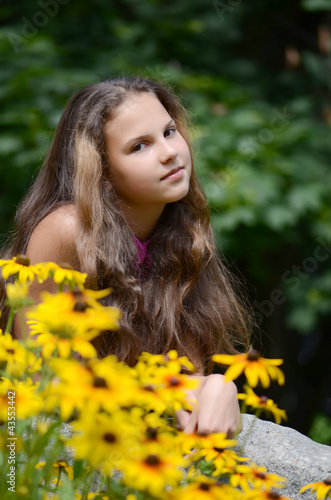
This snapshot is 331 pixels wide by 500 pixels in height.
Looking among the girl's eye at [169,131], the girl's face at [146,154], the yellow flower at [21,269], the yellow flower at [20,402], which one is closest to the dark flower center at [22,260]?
the yellow flower at [21,269]

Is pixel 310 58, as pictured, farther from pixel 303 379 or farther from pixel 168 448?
pixel 168 448

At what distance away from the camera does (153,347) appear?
189 centimetres

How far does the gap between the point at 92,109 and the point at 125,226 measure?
336mm

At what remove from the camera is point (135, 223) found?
1935mm

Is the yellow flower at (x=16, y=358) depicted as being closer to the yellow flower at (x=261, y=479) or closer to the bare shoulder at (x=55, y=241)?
the yellow flower at (x=261, y=479)

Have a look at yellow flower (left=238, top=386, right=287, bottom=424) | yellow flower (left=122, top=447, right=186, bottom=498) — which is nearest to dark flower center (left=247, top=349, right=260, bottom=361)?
yellow flower (left=238, top=386, right=287, bottom=424)

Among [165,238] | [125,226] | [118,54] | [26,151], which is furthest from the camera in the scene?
[118,54]

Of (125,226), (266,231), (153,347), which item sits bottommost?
(266,231)

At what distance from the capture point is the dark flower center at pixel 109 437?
60 centimetres

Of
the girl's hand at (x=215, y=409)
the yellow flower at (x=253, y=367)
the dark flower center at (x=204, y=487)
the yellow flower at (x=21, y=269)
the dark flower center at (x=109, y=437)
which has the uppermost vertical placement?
the dark flower center at (x=109, y=437)

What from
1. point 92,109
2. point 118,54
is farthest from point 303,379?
point 92,109

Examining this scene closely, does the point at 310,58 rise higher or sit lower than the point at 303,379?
higher

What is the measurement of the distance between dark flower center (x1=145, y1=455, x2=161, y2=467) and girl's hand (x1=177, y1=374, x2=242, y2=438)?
73 centimetres

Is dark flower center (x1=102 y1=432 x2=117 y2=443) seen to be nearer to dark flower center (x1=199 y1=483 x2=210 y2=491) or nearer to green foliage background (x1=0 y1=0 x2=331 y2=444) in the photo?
dark flower center (x1=199 y1=483 x2=210 y2=491)
